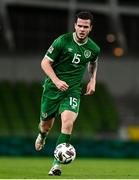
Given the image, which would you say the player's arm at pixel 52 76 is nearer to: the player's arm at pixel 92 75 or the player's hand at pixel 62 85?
the player's hand at pixel 62 85

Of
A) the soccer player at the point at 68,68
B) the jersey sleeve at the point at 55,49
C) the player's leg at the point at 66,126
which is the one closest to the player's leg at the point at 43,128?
the soccer player at the point at 68,68

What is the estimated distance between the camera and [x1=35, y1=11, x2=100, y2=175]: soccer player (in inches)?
501

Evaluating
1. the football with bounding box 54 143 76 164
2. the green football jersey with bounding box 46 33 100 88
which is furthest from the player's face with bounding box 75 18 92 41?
the football with bounding box 54 143 76 164

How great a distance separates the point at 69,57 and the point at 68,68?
0.64 feet

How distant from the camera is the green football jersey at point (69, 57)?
42.7ft

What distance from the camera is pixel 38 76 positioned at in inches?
1542

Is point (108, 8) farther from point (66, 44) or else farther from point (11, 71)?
point (66, 44)

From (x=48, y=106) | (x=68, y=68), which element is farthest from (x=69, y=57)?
(x=48, y=106)

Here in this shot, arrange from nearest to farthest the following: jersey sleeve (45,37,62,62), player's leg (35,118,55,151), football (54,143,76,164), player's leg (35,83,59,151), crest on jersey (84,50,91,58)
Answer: football (54,143,76,164), jersey sleeve (45,37,62,62), crest on jersey (84,50,91,58), player's leg (35,83,59,151), player's leg (35,118,55,151)

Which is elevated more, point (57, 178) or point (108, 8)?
point (108, 8)

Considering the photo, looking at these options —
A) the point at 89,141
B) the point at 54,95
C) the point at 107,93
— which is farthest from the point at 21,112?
the point at 54,95

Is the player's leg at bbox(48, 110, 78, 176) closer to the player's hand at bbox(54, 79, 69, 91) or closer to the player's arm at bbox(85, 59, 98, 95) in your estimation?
the player's hand at bbox(54, 79, 69, 91)

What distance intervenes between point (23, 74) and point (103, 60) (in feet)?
13.5

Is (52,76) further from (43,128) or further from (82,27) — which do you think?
(43,128)
